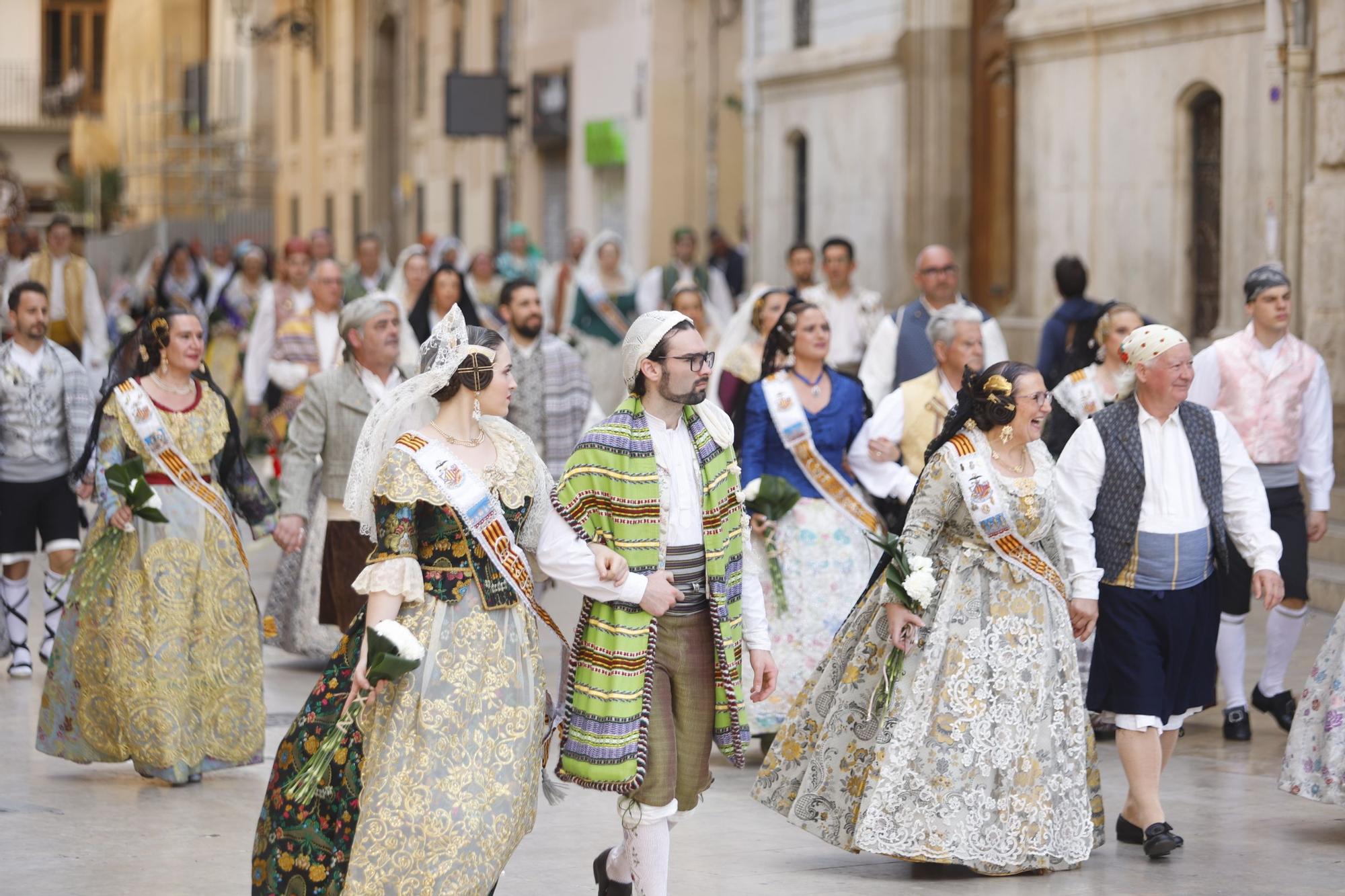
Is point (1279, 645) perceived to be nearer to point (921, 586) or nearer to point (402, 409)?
point (921, 586)

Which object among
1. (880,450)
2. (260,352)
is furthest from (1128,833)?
(260,352)

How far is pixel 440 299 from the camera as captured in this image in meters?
12.7

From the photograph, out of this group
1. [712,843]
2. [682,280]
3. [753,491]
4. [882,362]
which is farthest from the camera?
[682,280]

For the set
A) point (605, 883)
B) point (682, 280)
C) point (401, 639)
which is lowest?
point (605, 883)

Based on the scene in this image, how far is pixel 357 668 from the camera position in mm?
5762

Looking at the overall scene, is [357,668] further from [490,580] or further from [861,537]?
[861,537]

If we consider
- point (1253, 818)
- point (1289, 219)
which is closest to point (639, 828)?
point (1253, 818)

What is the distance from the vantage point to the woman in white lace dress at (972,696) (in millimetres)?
6699

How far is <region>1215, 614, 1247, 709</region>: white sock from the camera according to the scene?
30.1 feet

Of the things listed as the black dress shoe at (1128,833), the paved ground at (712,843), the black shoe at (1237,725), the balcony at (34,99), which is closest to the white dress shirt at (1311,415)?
the black shoe at (1237,725)

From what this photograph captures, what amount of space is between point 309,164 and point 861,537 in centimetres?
3962

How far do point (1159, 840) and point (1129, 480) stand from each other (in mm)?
1119

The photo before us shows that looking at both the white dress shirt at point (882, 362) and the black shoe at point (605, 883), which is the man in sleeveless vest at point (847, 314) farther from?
the black shoe at point (605, 883)

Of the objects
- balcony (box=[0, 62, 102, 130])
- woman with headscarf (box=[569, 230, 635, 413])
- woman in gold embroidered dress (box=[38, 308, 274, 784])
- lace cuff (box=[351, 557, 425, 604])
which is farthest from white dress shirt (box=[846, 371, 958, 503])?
balcony (box=[0, 62, 102, 130])
